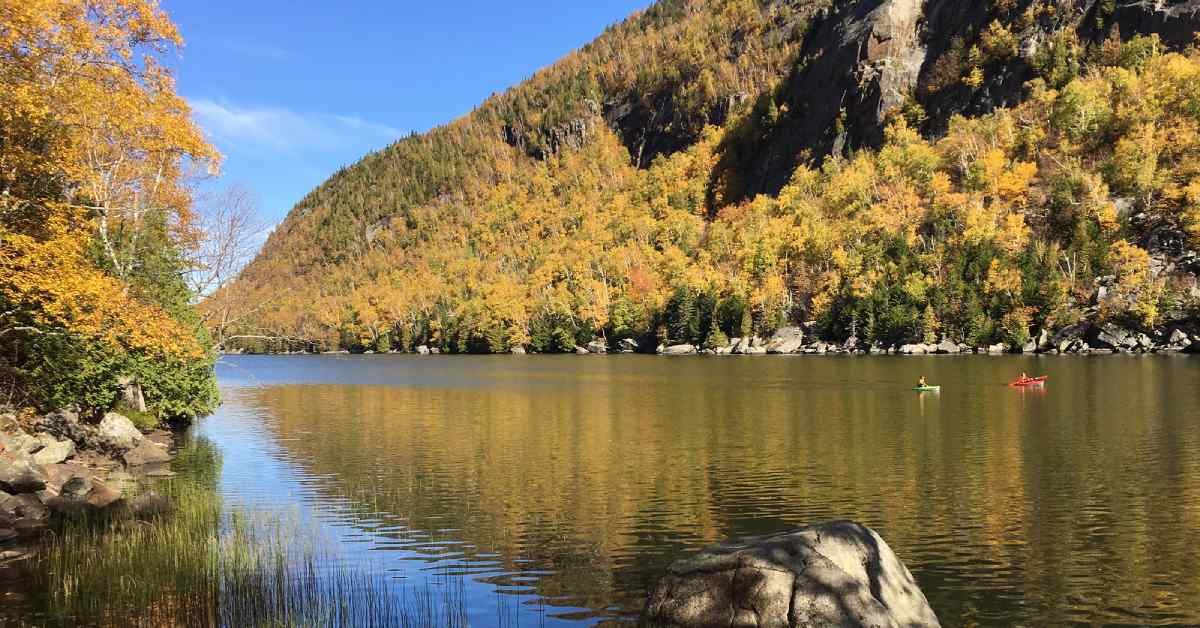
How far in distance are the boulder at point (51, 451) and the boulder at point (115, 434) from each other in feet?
10.2

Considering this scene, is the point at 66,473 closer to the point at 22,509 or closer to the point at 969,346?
the point at 22,509

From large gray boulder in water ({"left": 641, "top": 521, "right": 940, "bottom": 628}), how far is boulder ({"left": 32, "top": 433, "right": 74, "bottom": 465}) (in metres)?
21.6

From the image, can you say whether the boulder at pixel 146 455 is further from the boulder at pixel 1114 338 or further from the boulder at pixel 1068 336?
the boulder at pixel 1114 338

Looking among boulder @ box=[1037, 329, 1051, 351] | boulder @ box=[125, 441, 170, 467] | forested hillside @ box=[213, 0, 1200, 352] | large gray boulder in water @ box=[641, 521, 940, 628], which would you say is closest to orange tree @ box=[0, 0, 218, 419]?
boulder @ box=[125, 441, 170, 467]

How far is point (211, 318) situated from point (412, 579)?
2920 centimetres

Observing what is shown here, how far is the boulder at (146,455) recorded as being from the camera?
28.7 meters

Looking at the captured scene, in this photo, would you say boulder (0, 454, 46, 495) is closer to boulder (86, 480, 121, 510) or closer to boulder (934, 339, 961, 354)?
boulder (86, 480, 121, 510)

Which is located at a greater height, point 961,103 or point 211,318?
point 961,103

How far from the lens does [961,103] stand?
168500 millimetres

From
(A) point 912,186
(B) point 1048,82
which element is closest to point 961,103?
(B) point 1048,82

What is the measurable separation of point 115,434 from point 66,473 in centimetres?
594

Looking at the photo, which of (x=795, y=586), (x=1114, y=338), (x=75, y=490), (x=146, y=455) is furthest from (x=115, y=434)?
(x=1114, y=338)

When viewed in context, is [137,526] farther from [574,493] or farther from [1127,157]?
[1127,157]

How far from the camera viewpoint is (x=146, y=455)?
29.6 m
